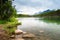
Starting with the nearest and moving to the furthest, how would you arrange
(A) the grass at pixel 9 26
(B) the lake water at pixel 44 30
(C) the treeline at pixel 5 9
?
(B) the lake water at pixel 44 30 → (A) the grass at pixel 9 26 → (C) the treeline at pixel 5 9

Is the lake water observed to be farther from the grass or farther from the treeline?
the treeline

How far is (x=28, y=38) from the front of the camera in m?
25.4

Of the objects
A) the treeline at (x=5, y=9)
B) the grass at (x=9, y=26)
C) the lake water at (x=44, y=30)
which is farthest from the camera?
the treeline at (x=5, y=9)

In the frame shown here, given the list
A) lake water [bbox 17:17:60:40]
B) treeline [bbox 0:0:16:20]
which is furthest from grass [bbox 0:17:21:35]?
treeline [bbox 0:0:16:20]

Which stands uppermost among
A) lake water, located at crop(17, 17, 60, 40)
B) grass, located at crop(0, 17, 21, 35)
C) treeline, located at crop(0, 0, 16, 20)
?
treeline, located at crop(0, 0, 16, 20)

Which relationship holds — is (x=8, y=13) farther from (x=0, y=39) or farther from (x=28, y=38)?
(x=0, y=39)

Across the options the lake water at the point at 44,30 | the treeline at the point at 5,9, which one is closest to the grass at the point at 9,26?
the lake water at the point at 44,30

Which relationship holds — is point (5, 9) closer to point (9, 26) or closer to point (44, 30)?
point (9, 26)

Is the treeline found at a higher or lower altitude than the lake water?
higher

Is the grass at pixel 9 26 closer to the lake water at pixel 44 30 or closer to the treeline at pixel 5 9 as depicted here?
the lake water at pixel 44 30

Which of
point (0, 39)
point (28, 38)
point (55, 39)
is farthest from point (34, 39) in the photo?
point (0, 39)

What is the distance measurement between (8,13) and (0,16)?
2.67 m

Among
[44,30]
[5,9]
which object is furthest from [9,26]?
[5,9]

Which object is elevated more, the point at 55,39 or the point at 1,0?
the point at 1,0
